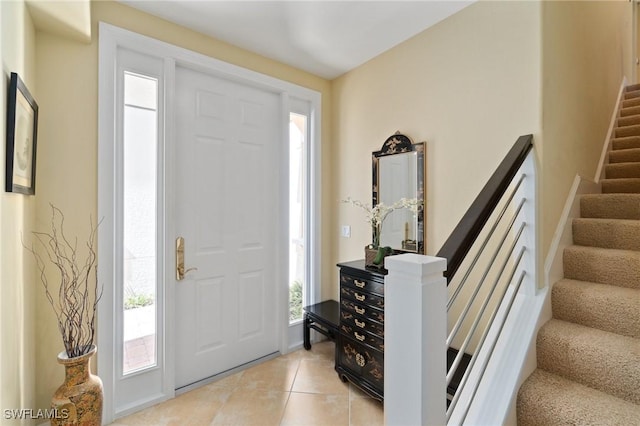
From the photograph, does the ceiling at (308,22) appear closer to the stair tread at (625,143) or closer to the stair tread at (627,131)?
the stair tread at (625,143)

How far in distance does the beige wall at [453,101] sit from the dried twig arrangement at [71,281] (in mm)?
2002

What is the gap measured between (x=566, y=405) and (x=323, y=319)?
5.56ft

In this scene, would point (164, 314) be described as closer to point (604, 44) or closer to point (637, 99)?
point (604, 44)

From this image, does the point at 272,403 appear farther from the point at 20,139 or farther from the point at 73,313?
the point at 20,139

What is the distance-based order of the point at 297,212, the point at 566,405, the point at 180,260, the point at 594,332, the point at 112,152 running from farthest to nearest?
the point at 297,212 < the point at 180,260 < the point at 112,152 < the point at 594,332 < the point at 566,405

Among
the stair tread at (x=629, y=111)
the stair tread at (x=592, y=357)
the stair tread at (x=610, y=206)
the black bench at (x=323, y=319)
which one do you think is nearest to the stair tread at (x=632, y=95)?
the stair tread at (x=629, y=111)

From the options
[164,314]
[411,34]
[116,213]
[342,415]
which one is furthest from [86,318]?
[411,34]

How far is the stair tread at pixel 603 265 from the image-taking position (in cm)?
144

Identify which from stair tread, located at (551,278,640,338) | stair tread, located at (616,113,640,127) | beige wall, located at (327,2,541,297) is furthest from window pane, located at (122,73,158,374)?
stair tread, located at (616,113,640,127)

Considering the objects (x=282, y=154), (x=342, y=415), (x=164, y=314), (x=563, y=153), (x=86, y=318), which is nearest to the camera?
(x=563, y=153)

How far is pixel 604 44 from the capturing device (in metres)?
2.38

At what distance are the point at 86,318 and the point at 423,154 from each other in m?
2.47

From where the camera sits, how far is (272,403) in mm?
2078

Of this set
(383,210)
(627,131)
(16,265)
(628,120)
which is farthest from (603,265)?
(16,265)
